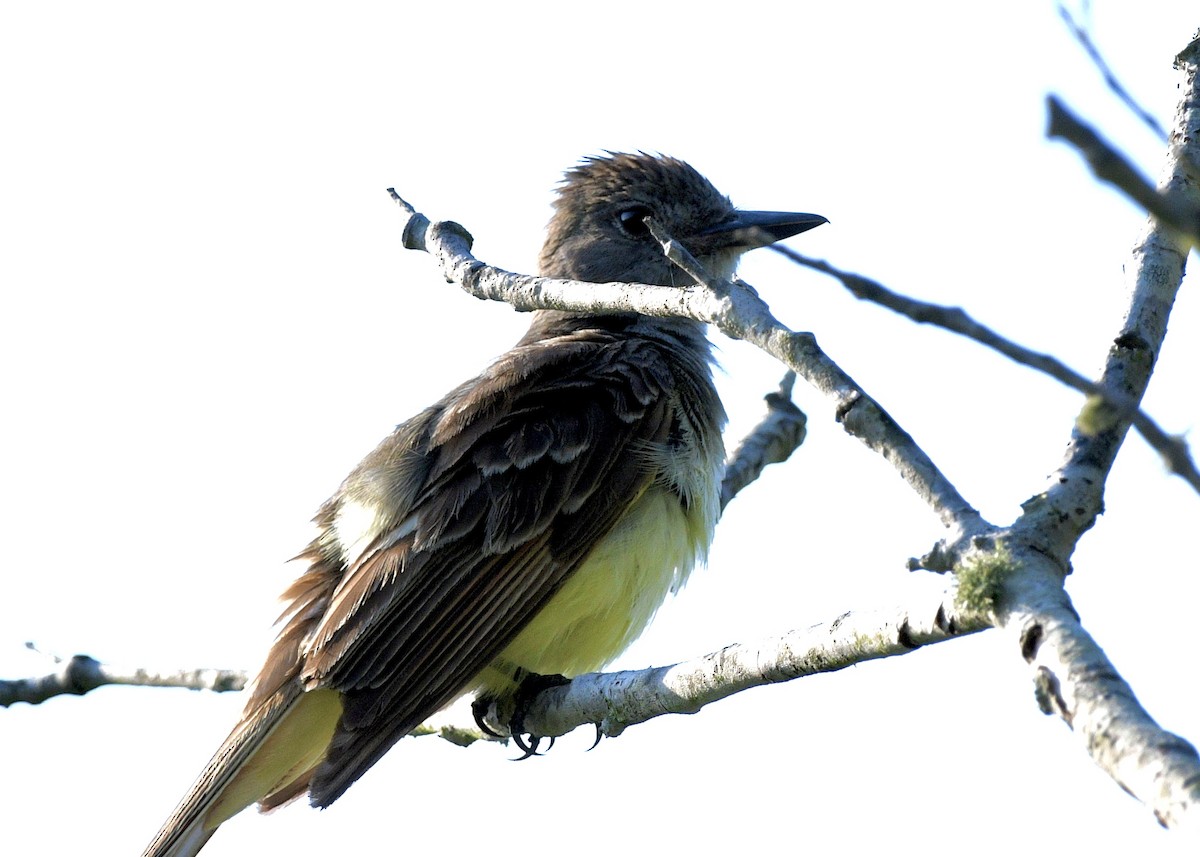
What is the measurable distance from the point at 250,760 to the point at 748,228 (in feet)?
14.4

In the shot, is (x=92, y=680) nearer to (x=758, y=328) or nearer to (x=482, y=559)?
(x=482, y=559)

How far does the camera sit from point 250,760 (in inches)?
258

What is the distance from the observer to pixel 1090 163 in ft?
6.01

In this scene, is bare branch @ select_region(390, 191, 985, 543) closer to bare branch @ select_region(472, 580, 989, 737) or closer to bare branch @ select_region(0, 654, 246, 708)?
bare branch @ select_region(472, 580, 989, 737)

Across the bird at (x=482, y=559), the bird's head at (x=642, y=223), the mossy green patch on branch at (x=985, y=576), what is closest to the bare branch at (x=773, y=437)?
the bird at (x=482, y=559)

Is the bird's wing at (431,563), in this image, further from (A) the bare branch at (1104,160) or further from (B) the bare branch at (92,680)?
(A) the bare branch at (1104,160)

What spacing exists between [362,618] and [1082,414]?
4386 mm

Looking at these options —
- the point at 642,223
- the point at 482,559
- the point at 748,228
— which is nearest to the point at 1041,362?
the point at 482,559

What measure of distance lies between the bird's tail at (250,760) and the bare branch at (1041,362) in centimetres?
423

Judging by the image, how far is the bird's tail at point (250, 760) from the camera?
649 centimetres

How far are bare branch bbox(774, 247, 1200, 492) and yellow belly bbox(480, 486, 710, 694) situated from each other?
12.9ft

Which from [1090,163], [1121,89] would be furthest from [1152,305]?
[1090,163]

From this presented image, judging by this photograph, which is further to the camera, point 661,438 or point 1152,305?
point 661,438

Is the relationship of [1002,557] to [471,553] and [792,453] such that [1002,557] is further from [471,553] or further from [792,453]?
[792,453]
